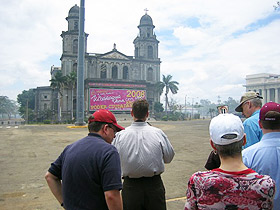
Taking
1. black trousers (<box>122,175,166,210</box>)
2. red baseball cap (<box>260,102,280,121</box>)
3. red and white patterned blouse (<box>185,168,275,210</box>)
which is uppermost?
red baseball cap (<box>260,102,280,121</box>)

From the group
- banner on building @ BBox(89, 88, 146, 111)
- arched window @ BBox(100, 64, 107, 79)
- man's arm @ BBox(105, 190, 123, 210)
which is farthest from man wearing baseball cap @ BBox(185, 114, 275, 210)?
arched window @ BBox(100, 64, 107, 79)

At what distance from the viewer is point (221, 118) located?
1.87 m

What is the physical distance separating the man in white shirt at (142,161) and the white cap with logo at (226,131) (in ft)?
4.33

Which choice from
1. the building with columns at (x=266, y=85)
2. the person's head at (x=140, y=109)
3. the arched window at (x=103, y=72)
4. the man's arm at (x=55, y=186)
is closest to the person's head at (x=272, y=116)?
→ the person's head at (x=140, y=109)

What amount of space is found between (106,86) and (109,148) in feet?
159

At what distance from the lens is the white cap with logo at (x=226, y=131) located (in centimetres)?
179

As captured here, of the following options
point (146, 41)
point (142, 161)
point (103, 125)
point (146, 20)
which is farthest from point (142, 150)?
point (146, 20)

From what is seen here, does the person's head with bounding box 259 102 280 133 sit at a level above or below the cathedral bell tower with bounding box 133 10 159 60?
below

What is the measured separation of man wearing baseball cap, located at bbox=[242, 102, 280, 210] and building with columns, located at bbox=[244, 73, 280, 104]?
92551 mm

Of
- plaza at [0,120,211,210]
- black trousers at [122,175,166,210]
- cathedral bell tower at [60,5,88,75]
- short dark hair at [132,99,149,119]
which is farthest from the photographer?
cathedral bell tower at [60,5,88,75]

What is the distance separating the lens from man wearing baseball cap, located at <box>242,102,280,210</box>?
7.24 ft

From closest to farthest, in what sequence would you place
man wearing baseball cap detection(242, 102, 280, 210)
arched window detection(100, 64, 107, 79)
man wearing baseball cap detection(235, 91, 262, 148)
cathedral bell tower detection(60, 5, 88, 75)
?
man wearing baseball cap detection(242, 102, 280, 210) < man wearing baseball cap detection(235, 91, 262, 148) < cathedral bell tower detection(60, 5, 88, 75) < arched window detection(100, 64, 107, 79)

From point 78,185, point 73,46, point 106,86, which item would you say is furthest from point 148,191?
point 73,46

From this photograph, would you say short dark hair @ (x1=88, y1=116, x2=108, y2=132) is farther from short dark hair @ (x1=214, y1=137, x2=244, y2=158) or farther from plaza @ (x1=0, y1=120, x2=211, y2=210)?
plaza @ (x1=0, y1=120, x2=211, y2=210)
